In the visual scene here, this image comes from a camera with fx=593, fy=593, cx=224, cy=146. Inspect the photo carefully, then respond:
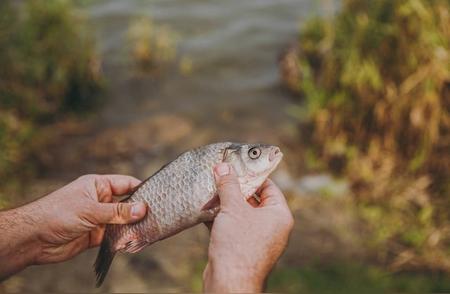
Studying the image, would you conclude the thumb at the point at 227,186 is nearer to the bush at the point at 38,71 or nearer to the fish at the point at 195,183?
the fish at the point at 195,183

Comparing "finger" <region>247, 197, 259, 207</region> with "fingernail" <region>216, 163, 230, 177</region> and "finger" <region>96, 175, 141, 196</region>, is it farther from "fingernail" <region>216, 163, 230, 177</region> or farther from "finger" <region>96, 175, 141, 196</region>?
"finger" <region>96, 175, 141, 196</region>

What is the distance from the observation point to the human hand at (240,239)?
2.31 meters

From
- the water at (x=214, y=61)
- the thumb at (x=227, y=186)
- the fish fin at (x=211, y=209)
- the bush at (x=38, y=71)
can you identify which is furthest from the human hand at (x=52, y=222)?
the water at (x=214, y=61)

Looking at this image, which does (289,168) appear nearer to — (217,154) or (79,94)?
(79,94)

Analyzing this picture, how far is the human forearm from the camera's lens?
284 cm

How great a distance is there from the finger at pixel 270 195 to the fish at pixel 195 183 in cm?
7

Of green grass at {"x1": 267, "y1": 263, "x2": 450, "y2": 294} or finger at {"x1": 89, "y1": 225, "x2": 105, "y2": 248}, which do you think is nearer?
finger at {"x1": 89, "y1": 225, "x2": 105, "y2": 248}

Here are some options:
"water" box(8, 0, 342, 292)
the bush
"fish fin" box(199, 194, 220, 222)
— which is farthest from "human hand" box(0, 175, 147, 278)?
the bush

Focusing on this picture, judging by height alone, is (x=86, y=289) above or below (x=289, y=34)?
below

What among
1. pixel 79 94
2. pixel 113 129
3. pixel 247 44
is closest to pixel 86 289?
pixel 113 129

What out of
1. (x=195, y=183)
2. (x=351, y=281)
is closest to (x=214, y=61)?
(x=351, y=281)

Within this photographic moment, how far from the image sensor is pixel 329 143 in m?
5.61

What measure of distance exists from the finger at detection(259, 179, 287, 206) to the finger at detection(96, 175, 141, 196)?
74cm

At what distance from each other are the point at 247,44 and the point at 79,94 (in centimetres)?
265
